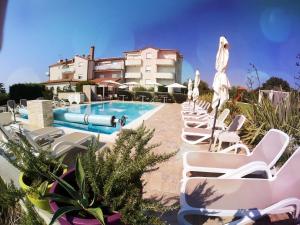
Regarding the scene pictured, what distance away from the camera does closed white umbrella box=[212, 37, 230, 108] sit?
20.2 ft

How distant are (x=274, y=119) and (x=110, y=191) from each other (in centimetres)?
574

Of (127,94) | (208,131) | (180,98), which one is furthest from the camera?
(127,94)

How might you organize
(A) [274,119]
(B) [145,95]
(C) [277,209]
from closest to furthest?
(C) [277,209] < (A) [274,119] < (B) [145,95]

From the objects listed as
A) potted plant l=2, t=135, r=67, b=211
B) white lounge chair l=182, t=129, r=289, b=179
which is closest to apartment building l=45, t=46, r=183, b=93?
white lounge chair l=182, t=129, r=289, b=179

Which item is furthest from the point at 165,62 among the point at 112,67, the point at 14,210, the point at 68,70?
the point at 14,210

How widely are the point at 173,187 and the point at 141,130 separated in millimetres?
2297

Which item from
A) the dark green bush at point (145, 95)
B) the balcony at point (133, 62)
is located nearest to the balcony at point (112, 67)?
the balcony at point (133, 62)

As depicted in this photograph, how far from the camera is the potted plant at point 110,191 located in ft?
5.73

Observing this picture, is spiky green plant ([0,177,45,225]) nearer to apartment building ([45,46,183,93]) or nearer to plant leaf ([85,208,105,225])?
plant leaf ([85,208,105,225])

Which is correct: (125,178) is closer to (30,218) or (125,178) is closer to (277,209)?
(30,218)

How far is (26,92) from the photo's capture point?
22750mm

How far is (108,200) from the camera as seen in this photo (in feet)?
6.16

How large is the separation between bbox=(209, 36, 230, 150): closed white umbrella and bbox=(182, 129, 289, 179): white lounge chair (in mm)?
1727

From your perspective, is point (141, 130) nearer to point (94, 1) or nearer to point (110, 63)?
point (94, 1)
